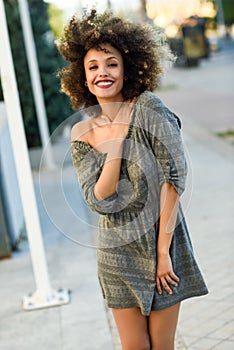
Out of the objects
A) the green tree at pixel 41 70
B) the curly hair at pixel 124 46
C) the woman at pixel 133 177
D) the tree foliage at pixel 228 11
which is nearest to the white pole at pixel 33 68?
the green tree at pixel 41 70

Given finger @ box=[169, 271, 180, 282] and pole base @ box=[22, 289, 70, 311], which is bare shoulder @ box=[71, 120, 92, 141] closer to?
finger @ box=[169, 271, 180, 282]

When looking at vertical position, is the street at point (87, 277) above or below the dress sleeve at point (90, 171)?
below

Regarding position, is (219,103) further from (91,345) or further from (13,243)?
(91,345)

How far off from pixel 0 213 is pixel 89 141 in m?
3.11

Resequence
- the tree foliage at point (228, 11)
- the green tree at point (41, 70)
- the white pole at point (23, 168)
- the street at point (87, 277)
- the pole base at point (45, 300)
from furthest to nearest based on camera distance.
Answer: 1. the tree foliage at point (228, 11)
2. the green tree at point (41, 70)
3. the pole base at point (45, 300)
4. the white pole at point (23, 168)
5. the street at point (87, 277)

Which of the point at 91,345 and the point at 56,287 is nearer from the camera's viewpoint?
the point at 91,345

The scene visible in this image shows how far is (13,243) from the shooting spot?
19.1 feet

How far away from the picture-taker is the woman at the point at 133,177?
2.33 m

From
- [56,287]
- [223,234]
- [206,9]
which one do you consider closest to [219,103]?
[223,234]

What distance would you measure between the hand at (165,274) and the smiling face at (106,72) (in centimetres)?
63

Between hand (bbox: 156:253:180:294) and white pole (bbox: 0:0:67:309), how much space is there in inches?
76.8

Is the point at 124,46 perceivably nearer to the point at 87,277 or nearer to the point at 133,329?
the point at 133,329

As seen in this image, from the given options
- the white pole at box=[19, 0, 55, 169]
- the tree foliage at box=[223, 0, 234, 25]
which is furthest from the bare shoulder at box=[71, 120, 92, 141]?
the tree foliage at box=[223, 0, 234, 25]

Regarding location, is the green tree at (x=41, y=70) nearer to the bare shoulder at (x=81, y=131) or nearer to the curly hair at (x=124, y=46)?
the curly hair at (x=124, y=46)
